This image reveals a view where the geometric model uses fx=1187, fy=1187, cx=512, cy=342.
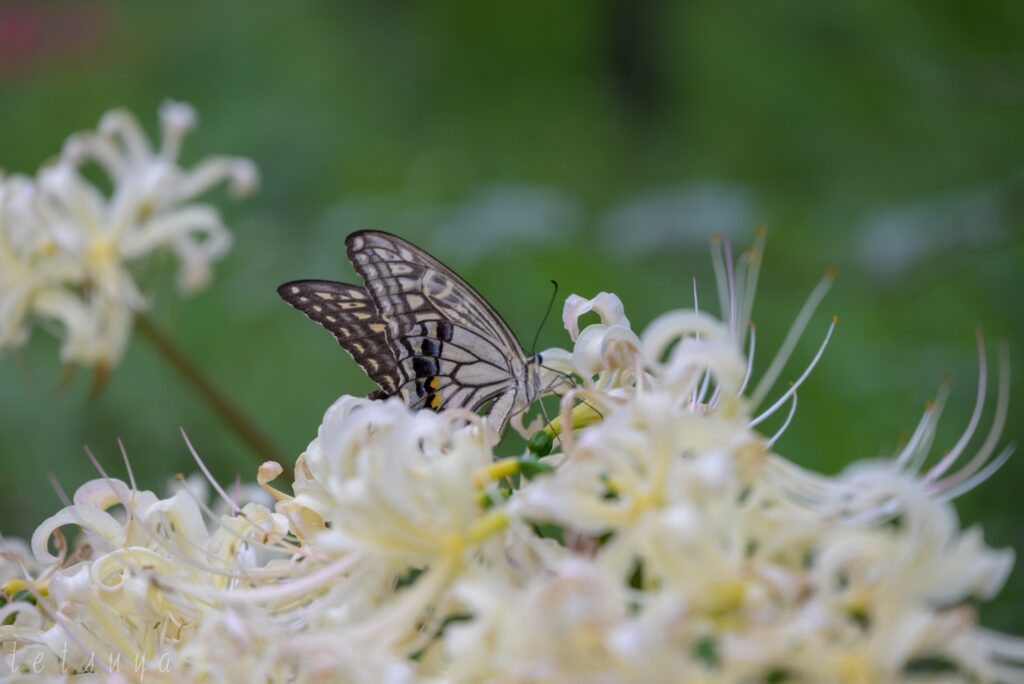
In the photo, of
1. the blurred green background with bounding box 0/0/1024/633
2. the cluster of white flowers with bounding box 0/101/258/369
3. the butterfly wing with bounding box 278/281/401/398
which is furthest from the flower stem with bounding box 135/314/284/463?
the blurred green background with bounding box 0/0/1024/633

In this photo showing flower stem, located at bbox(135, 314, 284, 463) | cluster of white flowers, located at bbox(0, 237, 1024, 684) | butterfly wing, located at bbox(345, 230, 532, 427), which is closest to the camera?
cluster of white flowers, located at bbox(0, 237, 1024, 684)

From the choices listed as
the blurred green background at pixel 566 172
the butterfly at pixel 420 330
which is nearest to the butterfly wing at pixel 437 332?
the butterfly at pixel 420 330

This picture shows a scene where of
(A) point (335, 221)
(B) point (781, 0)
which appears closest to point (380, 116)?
(B) point (781, 0)

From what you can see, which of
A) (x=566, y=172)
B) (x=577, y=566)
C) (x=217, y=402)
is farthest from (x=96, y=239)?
(x=566, y=172)

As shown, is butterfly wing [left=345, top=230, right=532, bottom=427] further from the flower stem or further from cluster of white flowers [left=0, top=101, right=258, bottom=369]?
cluster of white flowers [left=0, top=101, right=258, bottom=369]

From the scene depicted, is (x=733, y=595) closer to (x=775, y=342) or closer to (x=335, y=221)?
(x=775, y=342)

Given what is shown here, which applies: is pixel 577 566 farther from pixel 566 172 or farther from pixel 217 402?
pixel 566 172
